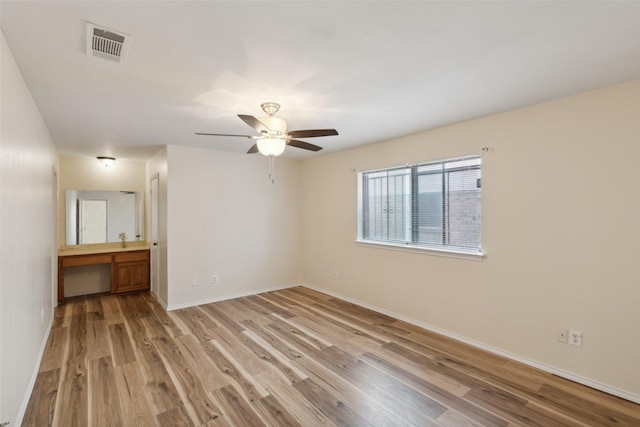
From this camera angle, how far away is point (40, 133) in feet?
9.68

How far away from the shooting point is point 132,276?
203 inches

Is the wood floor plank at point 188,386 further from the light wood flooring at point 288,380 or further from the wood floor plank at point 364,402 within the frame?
the wood floor plank at point 364,402

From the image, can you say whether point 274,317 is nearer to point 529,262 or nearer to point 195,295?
point 195,295

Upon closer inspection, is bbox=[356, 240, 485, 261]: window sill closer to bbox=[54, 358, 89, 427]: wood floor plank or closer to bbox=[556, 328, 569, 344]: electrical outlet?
bbox=[556, 328, 569, 344]: electrical outlet

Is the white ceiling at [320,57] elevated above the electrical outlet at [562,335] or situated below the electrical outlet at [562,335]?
above

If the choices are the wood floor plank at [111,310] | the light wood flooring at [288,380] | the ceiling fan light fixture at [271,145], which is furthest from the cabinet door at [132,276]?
the ceiling fan light fixture at [271,145]

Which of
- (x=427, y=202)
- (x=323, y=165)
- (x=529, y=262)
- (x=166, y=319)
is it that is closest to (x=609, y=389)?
(x=529, y=262)

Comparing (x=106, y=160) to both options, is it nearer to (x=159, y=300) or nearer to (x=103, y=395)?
(x=159, y=300)

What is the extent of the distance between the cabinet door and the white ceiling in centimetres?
280

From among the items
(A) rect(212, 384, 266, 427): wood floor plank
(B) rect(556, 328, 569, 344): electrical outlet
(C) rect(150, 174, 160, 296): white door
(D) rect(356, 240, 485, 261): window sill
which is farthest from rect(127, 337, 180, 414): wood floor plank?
(B) rect(556, 328, 569, 344): electrical outlet

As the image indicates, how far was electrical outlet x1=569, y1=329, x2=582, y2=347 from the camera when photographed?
2494mm

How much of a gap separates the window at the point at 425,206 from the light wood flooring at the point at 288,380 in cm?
113

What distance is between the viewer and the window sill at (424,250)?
3.17m

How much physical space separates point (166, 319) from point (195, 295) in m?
0.63
